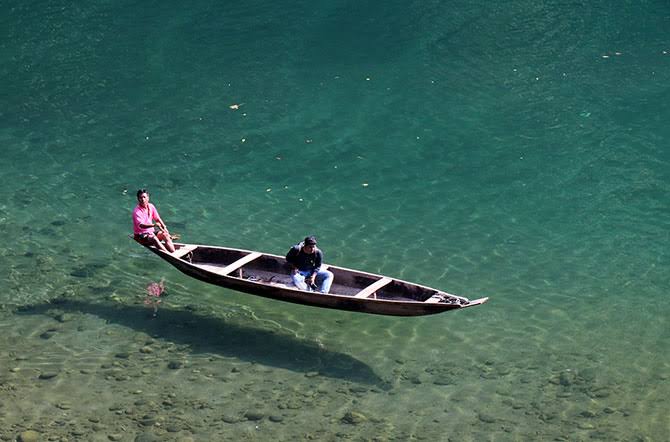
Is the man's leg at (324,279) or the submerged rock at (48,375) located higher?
the man's leg at (324,279)

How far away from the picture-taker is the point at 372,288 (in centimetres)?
1688

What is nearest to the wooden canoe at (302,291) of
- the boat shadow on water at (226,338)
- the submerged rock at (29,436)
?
the boat shadow on water at (226,338)

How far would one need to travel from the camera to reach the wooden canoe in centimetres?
1592

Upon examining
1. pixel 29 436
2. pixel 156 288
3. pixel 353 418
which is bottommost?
pixel 29 436

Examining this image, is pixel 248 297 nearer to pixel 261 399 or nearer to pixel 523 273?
pixel 261 399

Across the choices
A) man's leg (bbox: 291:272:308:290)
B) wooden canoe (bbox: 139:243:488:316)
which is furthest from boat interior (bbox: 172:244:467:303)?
man's leg (bbox: 291:272:308:290)

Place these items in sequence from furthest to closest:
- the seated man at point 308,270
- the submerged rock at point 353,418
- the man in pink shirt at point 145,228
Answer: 1. the man in pink shirt at point 145,228
2. the seated man at point 308,270
3. the submerged rock at point 353,418

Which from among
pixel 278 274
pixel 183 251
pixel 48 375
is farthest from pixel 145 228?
pixel 48 375

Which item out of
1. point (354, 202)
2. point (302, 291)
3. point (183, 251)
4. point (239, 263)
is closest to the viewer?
point (302, 291)

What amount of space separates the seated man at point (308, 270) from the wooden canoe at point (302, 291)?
23 centimetres

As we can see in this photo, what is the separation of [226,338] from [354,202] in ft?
22.2

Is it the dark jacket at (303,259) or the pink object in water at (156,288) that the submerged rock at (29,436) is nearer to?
the pink object in water at (156,288)

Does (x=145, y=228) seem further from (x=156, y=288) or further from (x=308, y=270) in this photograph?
(x=308, y=270)

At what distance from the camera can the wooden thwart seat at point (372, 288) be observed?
16.6 m
